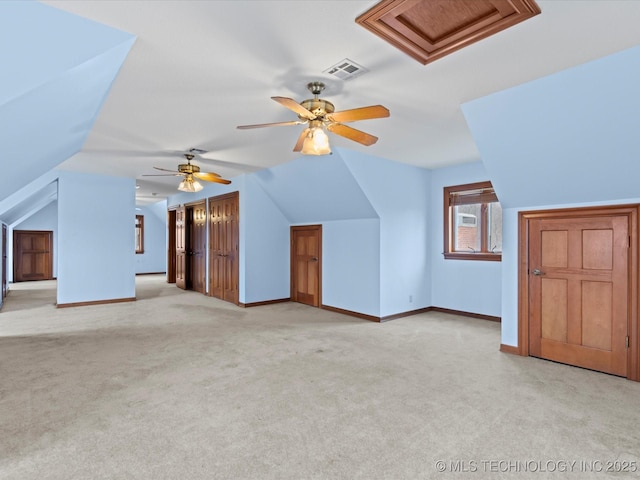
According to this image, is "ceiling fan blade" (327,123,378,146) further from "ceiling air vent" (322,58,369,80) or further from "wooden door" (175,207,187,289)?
"wooden door" (175,207,187,289)

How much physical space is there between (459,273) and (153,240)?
10699 millimetres

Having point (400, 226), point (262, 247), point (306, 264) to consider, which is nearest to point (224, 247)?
point (262, 247)

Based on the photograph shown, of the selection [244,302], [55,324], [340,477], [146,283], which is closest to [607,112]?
[340,477]

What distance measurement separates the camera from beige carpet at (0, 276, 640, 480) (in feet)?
6.39

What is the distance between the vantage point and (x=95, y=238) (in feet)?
21.5

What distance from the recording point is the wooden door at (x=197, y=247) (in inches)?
311

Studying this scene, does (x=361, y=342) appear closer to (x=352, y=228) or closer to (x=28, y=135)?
(x=352, y=228)

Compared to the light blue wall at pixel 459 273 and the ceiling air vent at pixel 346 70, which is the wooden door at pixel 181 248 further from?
the ceiling air vent at pixel 346 70

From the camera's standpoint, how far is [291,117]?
351cm

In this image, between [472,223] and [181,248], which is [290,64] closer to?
[472,223]

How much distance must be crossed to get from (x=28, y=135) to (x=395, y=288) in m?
4.65

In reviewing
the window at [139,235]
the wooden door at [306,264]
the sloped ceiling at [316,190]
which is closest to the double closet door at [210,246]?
the sloped ceiling at [316,190]

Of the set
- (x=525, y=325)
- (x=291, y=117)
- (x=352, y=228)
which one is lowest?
(x=525, y=325)

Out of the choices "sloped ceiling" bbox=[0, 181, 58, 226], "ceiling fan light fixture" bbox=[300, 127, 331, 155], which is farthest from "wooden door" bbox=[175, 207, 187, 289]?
"ceiling fan light fixture" bbox=[300, 127, 331, 155]
